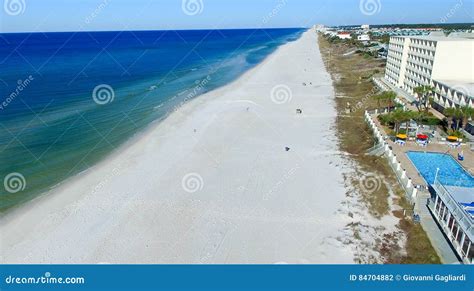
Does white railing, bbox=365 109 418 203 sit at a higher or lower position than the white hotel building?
lower

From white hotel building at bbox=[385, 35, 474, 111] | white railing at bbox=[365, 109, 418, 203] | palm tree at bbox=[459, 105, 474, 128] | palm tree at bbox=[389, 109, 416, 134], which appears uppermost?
white hotel building at bbox=[385, 35, 474, 111]

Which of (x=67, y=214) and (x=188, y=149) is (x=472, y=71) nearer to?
(x=188, y=149)

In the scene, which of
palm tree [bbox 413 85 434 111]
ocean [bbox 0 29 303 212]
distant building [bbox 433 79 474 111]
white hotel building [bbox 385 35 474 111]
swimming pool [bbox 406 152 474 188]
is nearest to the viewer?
swimming pool [bbox 406 152 474 188]

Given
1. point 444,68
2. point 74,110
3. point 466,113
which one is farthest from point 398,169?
point 74,110

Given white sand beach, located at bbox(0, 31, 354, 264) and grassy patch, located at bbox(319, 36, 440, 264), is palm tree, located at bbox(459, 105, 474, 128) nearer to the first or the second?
grassy patch, located at bbox(319, 36, 440, 264)

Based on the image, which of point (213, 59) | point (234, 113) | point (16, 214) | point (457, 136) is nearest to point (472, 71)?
point (457, 136)

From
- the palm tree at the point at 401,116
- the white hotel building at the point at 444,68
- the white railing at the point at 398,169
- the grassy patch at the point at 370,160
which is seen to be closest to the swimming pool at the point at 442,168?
the white railing at the point at 398,169

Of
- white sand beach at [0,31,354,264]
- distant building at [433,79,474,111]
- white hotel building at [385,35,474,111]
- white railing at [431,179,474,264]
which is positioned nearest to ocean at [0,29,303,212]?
white sand beach at [0,31,354,264]
